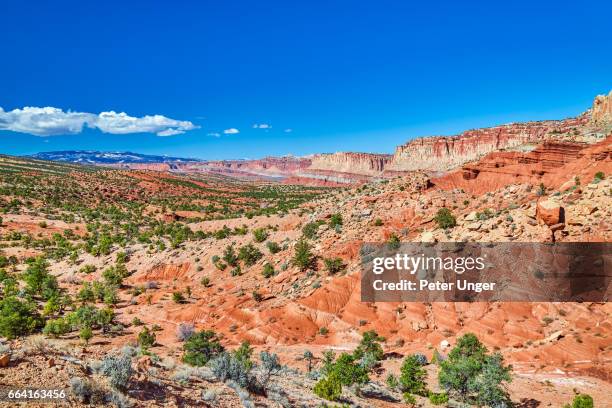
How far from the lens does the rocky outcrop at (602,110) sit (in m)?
39.9

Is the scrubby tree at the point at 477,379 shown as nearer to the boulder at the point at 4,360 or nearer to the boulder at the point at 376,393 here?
the boulder at the point at 376,393

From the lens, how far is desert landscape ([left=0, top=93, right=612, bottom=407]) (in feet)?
39.8

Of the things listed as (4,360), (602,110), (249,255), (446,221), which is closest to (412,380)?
(4,360)

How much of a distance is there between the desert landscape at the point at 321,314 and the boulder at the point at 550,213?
0.08 meters

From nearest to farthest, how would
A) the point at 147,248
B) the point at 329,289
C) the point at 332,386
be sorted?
the point at 332,386
the point at 329,289
the point at 147,248

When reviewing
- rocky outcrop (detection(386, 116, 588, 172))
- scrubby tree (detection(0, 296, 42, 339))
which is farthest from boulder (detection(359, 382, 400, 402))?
rocky outcrop (detection(386, 116, 588, 172))

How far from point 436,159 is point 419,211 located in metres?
141

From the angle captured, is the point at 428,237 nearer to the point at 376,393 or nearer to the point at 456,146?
the point at 376,393

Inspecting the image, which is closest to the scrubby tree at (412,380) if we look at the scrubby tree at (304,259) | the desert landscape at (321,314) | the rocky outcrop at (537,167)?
the desert landscape at (321,314)

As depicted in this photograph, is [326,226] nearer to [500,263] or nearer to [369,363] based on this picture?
[500,263]

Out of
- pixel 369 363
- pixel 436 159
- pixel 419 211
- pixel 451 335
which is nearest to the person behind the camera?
pixel 369 363

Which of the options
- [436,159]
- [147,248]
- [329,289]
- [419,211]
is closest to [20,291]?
[147,248]

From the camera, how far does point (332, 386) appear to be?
13.3 meters

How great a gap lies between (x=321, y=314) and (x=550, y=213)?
51.7ft
